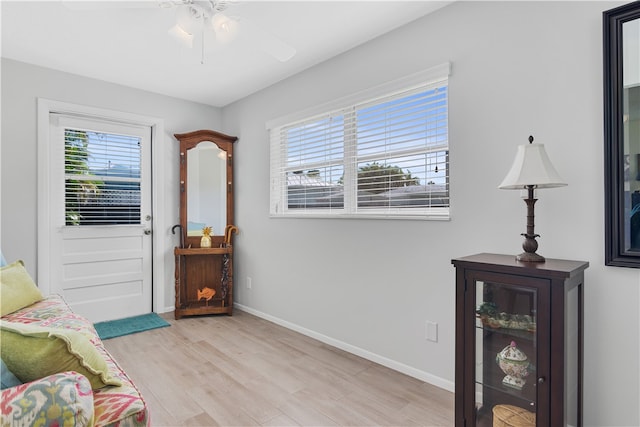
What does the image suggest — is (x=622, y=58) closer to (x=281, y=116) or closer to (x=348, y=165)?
(x=348, y=165)

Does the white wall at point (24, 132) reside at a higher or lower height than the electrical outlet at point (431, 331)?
higher

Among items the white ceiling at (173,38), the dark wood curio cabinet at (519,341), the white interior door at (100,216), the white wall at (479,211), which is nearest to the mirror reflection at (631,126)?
the white wall at (479,211)

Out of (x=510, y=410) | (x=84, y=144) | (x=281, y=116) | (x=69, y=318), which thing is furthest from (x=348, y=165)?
→ (x=84, y=144)

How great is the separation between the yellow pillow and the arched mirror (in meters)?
1.70

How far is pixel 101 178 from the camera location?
364cm

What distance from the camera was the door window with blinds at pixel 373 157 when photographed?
238cm

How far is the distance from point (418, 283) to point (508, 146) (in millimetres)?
1022

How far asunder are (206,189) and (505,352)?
341 centimetres

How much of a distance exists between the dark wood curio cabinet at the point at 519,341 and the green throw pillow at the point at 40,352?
1.57 m

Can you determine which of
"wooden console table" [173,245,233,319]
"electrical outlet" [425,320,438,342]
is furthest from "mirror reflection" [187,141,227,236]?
"electrical outlet" [425,320,438,342]

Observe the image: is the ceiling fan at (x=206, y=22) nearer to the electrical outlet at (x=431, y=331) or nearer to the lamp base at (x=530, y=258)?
the lamp base at (x=530, y=258)

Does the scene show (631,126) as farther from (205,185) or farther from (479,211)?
(205,185)

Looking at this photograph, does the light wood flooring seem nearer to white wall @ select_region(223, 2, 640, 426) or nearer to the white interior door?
white wall @ select_region(223, 2, 640, 426)

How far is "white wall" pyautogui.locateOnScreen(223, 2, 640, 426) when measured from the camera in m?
1.71
